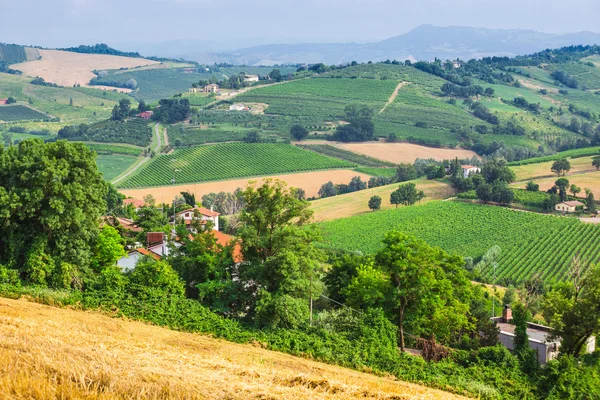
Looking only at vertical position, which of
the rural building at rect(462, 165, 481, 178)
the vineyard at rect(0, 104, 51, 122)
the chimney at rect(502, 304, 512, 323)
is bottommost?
the rural building at rect(462, 165, 481, 178)

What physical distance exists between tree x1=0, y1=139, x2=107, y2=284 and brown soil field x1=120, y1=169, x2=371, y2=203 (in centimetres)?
4631

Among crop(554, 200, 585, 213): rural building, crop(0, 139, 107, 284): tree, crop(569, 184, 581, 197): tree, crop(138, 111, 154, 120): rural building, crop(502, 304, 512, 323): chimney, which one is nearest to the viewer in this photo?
crop(0, 139, 107, 284): tree

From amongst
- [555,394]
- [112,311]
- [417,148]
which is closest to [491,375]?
[555,394]

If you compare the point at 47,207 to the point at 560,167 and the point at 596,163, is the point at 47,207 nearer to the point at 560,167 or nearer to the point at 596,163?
the point at 560,167

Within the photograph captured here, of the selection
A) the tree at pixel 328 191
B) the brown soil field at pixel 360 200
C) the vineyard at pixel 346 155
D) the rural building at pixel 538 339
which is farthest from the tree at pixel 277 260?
the vineyard at pixel 346 155

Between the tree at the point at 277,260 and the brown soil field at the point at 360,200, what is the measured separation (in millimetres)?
37786

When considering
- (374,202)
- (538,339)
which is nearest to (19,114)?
(374,202)

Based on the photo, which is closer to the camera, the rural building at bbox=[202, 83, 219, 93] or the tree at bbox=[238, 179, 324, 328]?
the tree at bbox=[238, 179, 324, 328]

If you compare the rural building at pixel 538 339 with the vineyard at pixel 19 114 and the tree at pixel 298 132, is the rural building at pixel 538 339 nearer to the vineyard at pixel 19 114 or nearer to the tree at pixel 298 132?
the tree at pixel 298 132

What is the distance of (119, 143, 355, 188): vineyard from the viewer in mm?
86438

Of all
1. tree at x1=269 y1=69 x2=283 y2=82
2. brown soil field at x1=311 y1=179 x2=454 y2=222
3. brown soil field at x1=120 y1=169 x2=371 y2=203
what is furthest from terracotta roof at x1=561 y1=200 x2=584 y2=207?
tree at x1=269 y1=69 x2=283 y2=82

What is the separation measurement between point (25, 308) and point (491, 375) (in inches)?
606

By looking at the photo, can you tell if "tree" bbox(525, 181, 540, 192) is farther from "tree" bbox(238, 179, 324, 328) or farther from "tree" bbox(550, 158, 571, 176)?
"tree" bbox(238, 179, 324, 328)

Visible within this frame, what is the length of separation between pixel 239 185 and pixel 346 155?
21.8 metres
